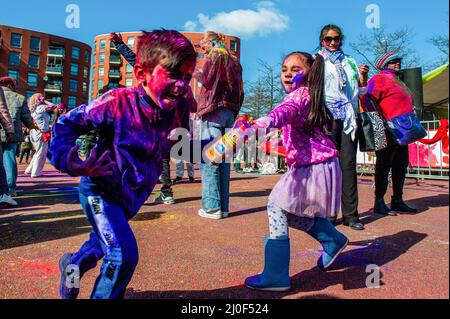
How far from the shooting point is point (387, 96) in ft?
13.6

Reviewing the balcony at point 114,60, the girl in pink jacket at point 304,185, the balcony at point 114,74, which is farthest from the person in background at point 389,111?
the balcony at point 114,60

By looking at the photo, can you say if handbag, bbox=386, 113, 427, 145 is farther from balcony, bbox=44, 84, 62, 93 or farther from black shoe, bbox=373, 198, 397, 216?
balcony, bbox=44, 84, 62, 93

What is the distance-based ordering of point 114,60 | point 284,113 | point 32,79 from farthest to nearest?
point 114,60 → point 32,79 → point 284,113

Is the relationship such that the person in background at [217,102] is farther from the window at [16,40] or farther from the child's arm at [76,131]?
the window at [16,40]

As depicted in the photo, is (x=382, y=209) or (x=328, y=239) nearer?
(x=328, y=239)

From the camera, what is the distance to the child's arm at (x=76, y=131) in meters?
1.44

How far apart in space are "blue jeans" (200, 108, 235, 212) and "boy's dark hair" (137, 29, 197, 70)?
2.38 meters

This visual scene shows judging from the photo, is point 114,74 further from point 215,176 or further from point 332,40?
point 332,40

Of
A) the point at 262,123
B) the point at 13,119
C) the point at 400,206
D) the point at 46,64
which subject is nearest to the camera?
the point at 262,123

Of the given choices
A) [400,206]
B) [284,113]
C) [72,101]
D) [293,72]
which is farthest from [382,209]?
[72,101]

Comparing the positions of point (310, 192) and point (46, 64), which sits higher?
point (46, 64)

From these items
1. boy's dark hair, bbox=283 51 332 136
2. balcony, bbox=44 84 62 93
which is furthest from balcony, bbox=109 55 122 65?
boy's dark hair, bbox=283 51 332 136

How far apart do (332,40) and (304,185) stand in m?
2.10
